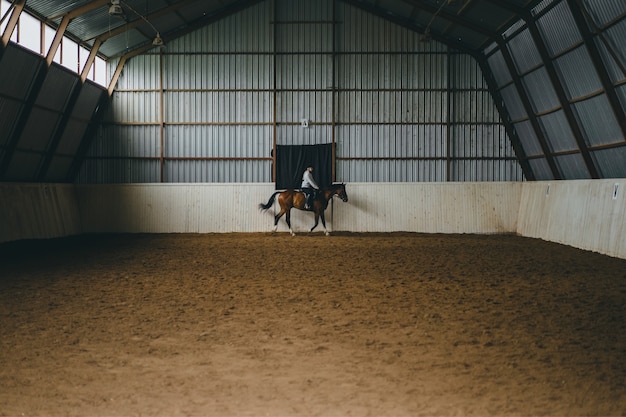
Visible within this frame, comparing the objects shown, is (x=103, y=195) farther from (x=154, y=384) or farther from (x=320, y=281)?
(x=154, y=384)

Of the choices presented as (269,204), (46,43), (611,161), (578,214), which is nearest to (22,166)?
(46,43)

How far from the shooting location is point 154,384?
13.7 ft

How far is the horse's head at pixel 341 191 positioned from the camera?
1642 cm

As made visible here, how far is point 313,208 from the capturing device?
54.9 feet

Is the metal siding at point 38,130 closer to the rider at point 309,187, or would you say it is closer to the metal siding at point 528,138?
the rider at point 309,187

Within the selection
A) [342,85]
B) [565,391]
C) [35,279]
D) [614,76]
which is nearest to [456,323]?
[565,391]

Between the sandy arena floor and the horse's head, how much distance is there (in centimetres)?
599

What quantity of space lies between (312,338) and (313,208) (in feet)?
37.4

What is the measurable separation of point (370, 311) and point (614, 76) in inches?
354

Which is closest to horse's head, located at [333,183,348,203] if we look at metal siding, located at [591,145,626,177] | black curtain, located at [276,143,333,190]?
black curtain, located at [276,143,333,190]

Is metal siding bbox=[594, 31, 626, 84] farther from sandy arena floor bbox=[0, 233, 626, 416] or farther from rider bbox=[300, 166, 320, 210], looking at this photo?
rider bbox=[300, 166, 320, 210]

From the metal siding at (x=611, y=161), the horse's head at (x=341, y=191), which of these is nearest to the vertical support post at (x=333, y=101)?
the horse's head at (x=341, y=191)

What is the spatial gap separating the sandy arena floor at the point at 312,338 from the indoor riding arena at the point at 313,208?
33mm

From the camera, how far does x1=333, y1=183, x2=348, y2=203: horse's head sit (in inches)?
647
